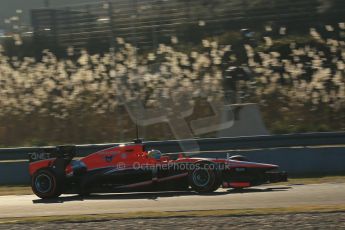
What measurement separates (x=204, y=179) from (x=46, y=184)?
127 inches

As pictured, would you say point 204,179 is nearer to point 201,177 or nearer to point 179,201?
point 201,177

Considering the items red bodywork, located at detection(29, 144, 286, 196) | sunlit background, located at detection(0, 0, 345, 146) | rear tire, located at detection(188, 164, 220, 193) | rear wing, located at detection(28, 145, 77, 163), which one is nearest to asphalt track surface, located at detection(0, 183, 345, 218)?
rear tire, located at detection(188, 164, 220, 193)

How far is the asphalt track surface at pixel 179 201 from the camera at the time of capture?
10.3 metres

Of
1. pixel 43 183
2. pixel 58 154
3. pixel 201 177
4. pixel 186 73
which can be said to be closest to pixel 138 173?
pixel 201 177

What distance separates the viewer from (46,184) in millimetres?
12922

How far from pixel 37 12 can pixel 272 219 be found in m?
20.3

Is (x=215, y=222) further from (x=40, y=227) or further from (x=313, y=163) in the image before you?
(x=313, y=163)

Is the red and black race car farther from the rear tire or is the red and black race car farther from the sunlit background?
the sunlit background

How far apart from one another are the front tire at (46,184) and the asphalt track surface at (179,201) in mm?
170

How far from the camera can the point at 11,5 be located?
3269 centimetres

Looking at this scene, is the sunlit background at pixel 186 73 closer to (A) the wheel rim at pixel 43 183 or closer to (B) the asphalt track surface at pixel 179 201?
(A) the wheel rim at pixel 43 183

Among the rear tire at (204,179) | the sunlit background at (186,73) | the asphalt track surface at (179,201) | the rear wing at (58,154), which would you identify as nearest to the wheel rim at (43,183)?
the asphalt track surface at (179,201)

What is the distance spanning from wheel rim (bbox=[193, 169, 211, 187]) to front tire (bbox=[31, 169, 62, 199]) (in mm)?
2755

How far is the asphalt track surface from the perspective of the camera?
10.3m
